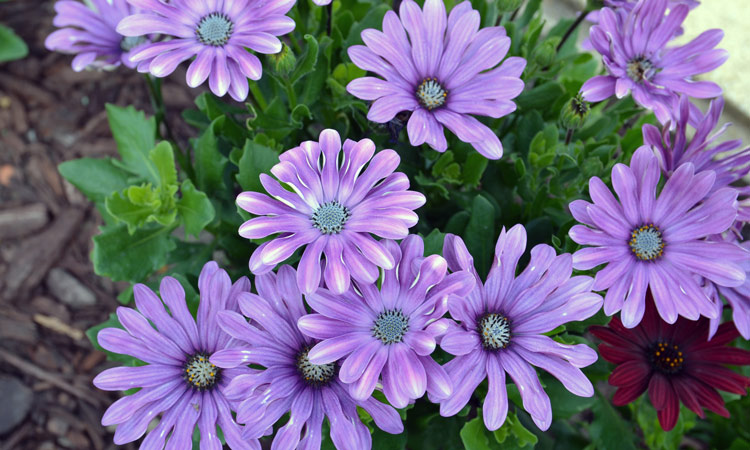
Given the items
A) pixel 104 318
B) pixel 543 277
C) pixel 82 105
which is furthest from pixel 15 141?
pixel 543 277

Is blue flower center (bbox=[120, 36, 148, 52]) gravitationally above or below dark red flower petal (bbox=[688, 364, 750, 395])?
above

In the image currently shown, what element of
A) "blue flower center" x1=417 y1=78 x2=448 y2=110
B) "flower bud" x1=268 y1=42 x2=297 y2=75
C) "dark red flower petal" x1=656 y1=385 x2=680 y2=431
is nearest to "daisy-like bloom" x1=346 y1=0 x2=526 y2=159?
"blue flower center" x1=417 y1=78 x2=448 y2=110

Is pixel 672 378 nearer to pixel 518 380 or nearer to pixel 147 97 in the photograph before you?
pixel 518 380

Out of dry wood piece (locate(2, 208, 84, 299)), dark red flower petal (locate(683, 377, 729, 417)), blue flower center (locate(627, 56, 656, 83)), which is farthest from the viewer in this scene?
dry wood piece (locate(2, 208, 84, 299))

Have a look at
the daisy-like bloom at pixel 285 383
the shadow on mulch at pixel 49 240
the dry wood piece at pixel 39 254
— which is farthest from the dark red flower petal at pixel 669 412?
the dry wood piece at pixel 39 254

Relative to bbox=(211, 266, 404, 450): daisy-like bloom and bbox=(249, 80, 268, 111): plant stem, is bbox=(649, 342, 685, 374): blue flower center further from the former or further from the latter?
bbox=(249, 80, 268, 111): plant stem

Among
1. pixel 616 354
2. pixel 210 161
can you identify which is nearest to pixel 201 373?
pixel 210 161

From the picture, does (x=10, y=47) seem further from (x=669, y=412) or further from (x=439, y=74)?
(x=669, y=412)

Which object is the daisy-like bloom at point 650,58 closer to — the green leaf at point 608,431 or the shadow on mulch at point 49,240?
the green leaf at point 608,431
